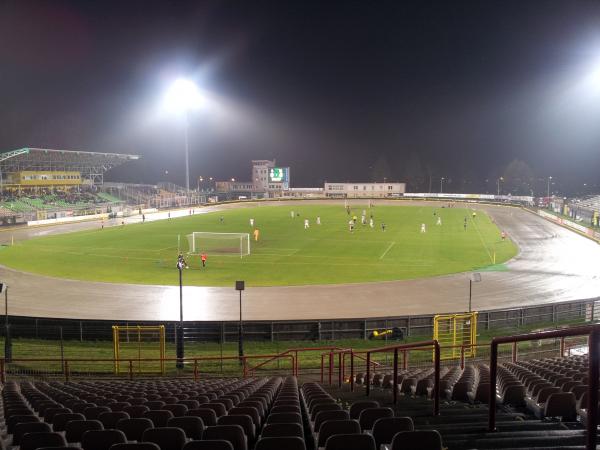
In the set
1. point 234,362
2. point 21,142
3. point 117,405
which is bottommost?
point 234,362

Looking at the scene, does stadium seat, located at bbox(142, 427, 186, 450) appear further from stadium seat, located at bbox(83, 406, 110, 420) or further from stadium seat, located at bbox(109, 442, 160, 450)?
stadium seat, located at bbox(83, 406, 110, 420)

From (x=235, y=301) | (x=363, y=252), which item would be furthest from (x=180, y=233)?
(x=235, y=301)

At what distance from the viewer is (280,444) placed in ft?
14.4

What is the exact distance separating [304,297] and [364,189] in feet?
398

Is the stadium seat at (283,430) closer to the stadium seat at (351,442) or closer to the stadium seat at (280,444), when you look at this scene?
the stadium seat at (280,444)

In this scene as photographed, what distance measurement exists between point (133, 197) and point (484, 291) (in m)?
98.1

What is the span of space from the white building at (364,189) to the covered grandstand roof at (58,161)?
60.0m

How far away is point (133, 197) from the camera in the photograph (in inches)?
4599

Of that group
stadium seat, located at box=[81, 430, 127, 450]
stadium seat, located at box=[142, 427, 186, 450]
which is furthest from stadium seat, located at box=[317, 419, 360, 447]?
stadium seat, located at box=[81, 430, 127, 450]

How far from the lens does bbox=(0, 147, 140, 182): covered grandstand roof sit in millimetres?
86006

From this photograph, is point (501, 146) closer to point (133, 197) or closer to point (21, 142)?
point (133, 197)

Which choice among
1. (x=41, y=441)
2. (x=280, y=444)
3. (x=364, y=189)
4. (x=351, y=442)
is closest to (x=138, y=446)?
(x=280, y=444)

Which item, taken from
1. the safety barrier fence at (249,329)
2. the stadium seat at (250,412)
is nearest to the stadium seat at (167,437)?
the stadium seat at (250,412)

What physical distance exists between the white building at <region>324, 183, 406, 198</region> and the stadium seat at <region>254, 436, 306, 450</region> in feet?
472
